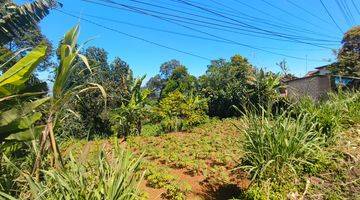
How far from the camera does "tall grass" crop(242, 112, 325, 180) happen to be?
5746 millimetres

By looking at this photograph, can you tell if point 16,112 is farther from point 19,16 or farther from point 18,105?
point 19,16

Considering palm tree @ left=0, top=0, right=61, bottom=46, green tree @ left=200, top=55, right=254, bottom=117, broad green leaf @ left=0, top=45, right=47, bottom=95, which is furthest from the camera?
green tree @ left=200, top=55, right=254, bottom=117

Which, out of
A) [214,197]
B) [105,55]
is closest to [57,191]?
[214,197]

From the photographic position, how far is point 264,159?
19.1 feet

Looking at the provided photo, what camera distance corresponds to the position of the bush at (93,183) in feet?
12.5

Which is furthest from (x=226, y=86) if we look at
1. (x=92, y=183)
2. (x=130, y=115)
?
(x=92, y=183)

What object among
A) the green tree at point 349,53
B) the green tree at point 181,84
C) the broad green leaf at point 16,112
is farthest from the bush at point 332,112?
the green tree at point 349,53

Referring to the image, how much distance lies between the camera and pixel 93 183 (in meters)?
3.98

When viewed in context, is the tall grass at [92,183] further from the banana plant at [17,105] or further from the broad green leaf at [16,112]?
the broad green leaf at [16,112]

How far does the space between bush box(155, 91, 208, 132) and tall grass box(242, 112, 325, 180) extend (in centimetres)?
1105

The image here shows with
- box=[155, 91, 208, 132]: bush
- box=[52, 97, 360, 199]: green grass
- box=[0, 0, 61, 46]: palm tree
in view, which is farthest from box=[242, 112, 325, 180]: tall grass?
box=[155, 91, 208, 132]: bush

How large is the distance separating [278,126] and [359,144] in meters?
2.28

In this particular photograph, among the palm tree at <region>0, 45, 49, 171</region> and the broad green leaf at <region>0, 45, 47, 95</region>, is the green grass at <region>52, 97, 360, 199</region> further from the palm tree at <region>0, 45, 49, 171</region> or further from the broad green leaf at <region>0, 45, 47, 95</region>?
the broad green leaf at <region>0, 45, 47, 95</region>

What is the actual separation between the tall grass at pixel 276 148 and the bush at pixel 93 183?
2.15 metres
